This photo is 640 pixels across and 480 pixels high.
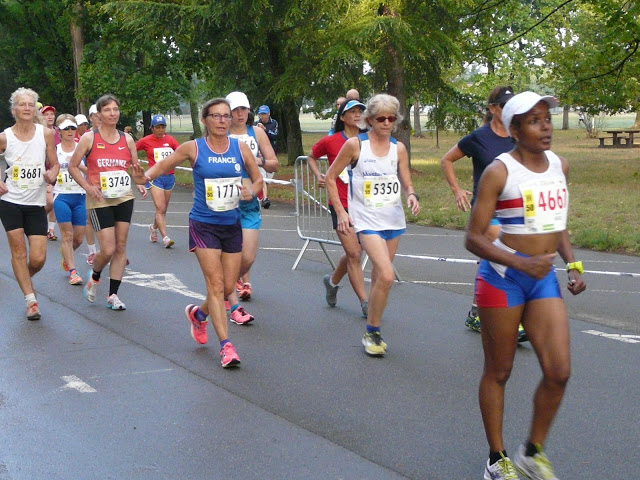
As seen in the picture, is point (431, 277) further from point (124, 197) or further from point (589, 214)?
point (589, 214)

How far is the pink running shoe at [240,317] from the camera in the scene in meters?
8.60

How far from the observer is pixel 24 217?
8.93 meters

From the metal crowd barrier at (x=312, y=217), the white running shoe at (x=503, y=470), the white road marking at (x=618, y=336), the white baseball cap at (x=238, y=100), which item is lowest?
the white road marking at (x=618, y=336)

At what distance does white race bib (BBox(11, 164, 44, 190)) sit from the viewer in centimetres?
884

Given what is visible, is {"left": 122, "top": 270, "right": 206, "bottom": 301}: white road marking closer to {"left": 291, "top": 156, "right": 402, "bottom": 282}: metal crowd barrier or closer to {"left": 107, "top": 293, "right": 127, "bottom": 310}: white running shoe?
{"left": 107, "top": 293, "right": 127, "bottom": 310}: white running shoe

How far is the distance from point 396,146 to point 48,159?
10.8 feet

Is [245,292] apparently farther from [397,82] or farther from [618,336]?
[397,82]

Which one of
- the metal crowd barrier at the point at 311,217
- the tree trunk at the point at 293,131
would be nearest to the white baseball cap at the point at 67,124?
the metal crowd barrier at the point at 311,217

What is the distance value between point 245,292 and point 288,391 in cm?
341

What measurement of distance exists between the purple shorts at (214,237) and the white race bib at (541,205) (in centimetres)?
320

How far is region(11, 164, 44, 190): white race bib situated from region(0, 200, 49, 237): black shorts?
0.18 metres

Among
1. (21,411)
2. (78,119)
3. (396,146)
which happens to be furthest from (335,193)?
(78,119)

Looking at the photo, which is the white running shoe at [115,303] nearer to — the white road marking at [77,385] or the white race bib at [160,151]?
the white road marking at [77,385]

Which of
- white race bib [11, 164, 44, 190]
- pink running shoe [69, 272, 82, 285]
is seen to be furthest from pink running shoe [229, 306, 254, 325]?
pink running shoe [69, 272, 82, 285]
